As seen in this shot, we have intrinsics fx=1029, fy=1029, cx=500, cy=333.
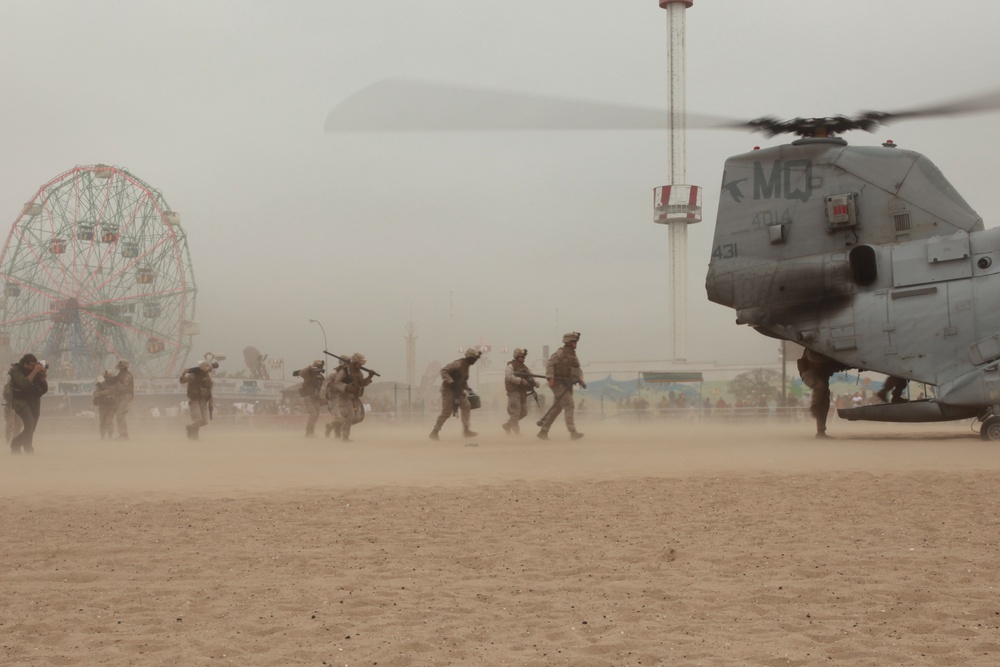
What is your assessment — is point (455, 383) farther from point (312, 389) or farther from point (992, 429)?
point (992, 429)

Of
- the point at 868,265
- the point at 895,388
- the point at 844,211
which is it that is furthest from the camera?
the point at 895,388

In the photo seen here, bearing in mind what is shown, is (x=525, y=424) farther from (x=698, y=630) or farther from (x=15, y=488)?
(x=698, y=630)

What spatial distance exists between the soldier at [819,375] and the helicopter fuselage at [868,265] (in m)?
0.52

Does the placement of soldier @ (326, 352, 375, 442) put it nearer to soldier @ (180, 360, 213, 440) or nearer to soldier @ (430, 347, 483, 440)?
soldier @ (430, 347, 483, 440)

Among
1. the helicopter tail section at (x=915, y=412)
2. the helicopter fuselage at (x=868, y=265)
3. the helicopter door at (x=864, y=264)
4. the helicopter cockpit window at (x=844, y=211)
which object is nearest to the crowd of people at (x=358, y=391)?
the helicopter tail section at (x=915, y=412)

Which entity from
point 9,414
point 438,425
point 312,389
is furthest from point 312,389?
point 9,414

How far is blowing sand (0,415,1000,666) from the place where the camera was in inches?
216

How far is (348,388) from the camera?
21.3 meters

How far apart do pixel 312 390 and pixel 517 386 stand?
5.30m

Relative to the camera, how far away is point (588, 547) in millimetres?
8375

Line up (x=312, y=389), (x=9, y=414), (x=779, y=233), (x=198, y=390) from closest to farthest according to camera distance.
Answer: (x=779, y=233) < (x=9, y=414) < (x=198, y=390) < (x=312, y=389)

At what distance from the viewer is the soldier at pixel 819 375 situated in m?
19.4

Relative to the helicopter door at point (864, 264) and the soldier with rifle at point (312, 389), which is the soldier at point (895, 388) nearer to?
the helicopter door at point (864, 264)

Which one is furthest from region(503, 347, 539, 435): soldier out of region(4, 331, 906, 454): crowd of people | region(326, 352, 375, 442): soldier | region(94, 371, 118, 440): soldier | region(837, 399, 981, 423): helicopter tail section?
region(94, 371, 118, 440): soldier
